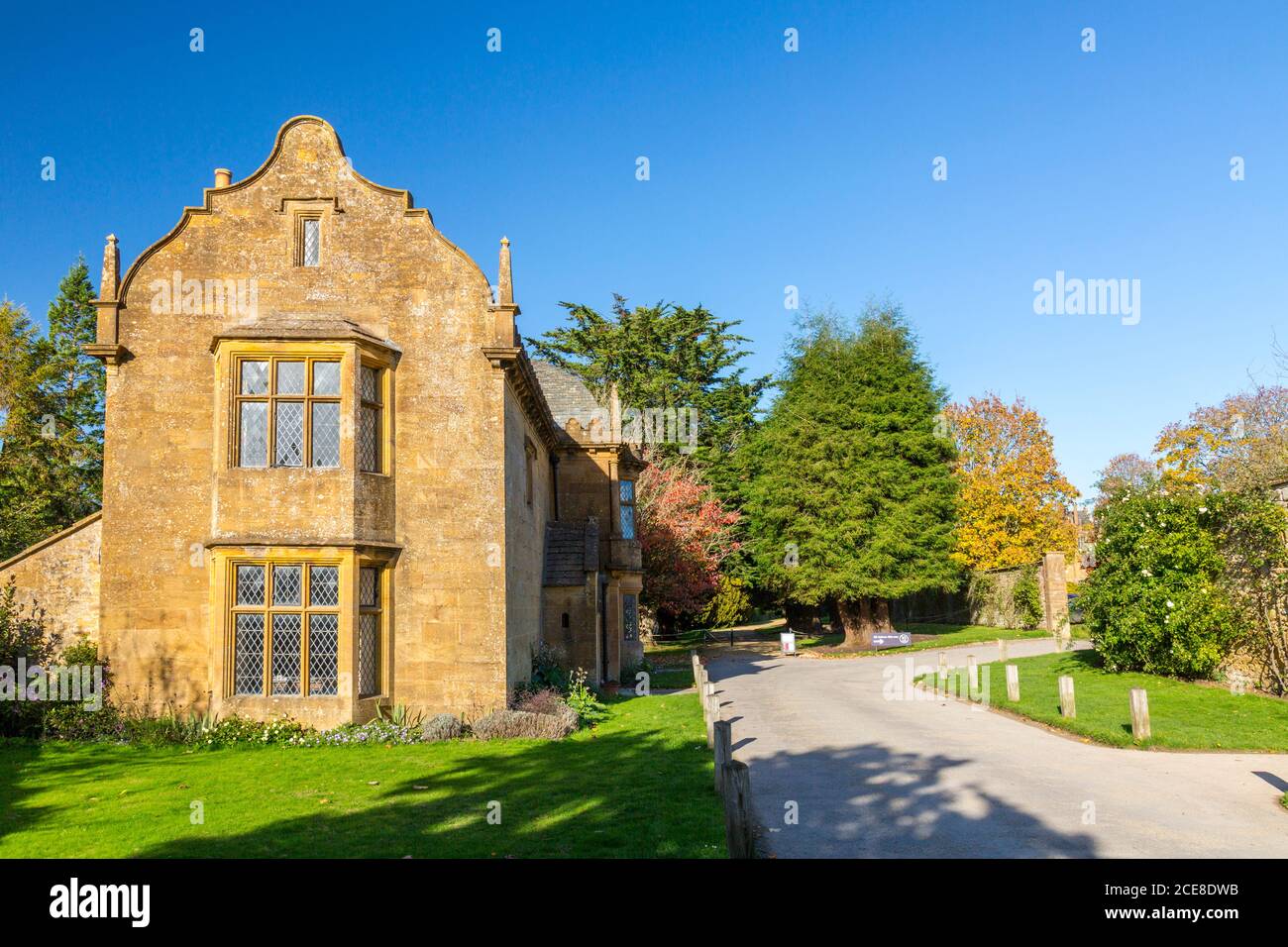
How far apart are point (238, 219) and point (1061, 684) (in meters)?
17.2

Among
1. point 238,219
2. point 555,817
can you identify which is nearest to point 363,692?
point 555,817

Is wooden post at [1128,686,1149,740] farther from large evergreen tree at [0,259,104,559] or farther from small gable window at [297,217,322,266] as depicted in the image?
large evergreen tree at [0,259,104,559]

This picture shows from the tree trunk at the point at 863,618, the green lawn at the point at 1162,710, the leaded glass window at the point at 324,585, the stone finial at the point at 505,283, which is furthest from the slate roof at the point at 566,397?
the tree trunk at the point at 863,618

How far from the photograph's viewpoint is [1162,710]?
1641 centimetres

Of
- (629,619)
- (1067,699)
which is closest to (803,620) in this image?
(629,619)

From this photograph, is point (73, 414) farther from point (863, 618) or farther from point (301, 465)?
point (863, 618)

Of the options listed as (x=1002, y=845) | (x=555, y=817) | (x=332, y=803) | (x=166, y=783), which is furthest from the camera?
(x=166, y=783)

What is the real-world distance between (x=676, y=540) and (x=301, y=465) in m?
24.8

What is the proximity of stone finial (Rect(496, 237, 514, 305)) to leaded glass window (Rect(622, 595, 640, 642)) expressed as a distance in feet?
44.7

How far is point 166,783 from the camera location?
1134 centimetres

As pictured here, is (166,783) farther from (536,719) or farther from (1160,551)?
(1160,551)

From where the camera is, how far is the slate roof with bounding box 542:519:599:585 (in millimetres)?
22812

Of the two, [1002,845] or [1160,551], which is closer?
[1002,845]

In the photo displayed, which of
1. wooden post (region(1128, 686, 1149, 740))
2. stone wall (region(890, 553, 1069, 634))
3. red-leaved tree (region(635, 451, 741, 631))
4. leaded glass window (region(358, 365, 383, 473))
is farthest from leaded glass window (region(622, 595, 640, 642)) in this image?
wooden post (region(1128, 686, 1149, 740))
